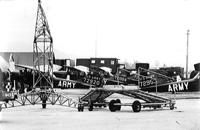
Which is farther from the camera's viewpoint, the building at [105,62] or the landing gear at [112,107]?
the building at [105,62]

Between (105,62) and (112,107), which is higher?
(105,62)

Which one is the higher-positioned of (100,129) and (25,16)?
(25,16)

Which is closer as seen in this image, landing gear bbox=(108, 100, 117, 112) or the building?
landing gear bbox=(108, 100, 117, 112)

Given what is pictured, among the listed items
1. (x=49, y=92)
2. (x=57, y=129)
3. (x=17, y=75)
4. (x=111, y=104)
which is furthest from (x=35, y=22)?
(x=17, y=75)

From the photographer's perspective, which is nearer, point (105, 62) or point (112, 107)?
point (112, 107)

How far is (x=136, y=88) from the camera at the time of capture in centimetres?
2033

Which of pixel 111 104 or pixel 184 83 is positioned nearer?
pixel 111 104

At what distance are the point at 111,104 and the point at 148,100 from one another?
2.68 metres

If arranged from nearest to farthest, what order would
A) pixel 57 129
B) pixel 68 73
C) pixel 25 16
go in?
1. pixel 57 129
2. pixel 25 16
3. pixel 68 73

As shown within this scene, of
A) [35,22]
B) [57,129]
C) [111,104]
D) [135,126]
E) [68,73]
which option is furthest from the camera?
[68,73]

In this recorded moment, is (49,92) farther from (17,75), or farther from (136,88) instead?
(17,75)

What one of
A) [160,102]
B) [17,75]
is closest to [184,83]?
[160,102]

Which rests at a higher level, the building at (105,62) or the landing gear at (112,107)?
the building at (105,62)

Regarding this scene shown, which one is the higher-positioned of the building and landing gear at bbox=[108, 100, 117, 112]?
the building
